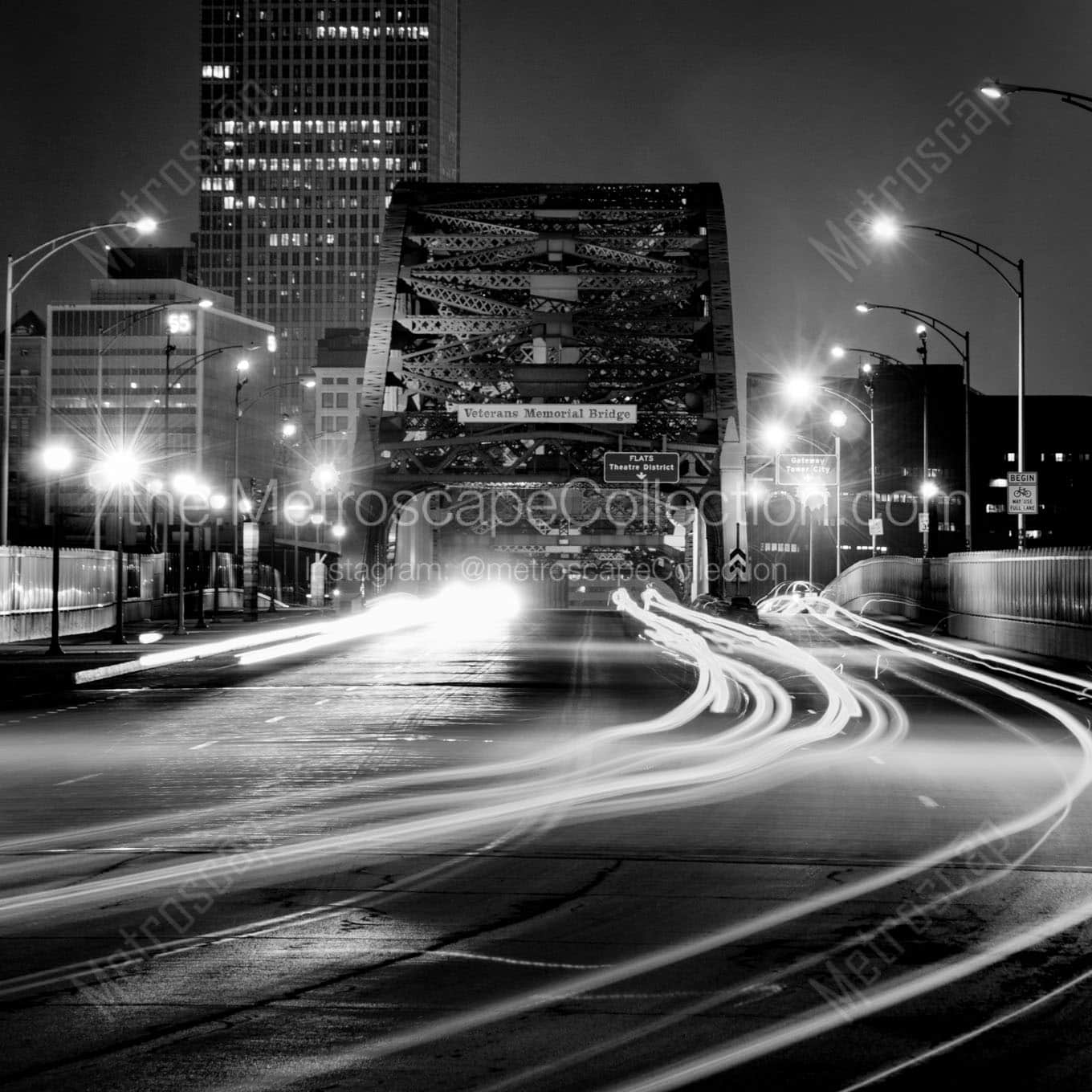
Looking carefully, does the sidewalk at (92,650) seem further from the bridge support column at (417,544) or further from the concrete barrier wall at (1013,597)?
the bridge support column at (417,544)

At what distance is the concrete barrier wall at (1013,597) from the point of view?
3434 centimetres

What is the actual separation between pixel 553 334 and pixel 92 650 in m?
32.4

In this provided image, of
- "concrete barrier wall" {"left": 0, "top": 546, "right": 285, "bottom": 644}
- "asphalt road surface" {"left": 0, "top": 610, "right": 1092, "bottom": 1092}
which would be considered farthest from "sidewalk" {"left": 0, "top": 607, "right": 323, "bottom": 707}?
"asphalt road surface" {"left": 0, "top": 610, "right": 1092, "bottom": 1092}

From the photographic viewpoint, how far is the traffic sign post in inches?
2712

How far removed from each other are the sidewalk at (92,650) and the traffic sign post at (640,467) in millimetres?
13814

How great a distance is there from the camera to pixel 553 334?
67688 millimetres

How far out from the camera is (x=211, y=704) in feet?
82.5

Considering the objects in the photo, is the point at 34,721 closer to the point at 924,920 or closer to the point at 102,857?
the point at 102,857

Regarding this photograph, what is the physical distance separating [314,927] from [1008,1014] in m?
3.61

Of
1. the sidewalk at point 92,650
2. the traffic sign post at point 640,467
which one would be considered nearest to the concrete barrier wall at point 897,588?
the traffic sign post at point 640,467

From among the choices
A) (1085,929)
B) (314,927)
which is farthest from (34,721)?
(1085,929)

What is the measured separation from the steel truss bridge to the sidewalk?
11.4 meters

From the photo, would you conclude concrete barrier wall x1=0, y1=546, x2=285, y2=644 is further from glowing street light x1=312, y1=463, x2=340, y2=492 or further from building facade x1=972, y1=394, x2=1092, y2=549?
building facade x1=972, y1=394, x2=1092, y2=549

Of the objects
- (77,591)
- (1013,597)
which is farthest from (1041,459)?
(77,591)
